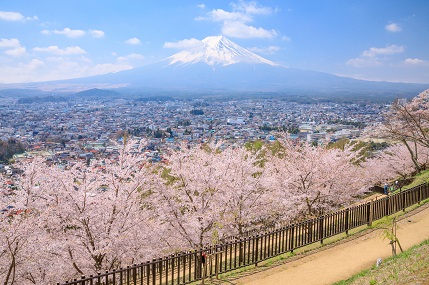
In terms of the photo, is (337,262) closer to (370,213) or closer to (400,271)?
(400,271)

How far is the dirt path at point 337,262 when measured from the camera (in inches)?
275

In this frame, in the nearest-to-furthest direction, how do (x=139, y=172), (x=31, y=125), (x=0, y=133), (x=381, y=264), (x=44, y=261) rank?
1. (x=381, y=264)
2. (x=44, y=261)
3. (x=139, y=172)
4. (x=0, y=133)
5. (x=31, y=125)

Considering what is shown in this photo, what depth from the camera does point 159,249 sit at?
10766mm

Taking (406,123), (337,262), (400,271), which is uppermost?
(406,123)

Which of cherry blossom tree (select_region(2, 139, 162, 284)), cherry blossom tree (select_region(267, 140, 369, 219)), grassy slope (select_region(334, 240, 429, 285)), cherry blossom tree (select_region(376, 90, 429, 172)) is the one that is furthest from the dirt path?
cherry blossom tree (select_region(376, 90, 429, 172))

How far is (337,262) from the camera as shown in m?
7.73

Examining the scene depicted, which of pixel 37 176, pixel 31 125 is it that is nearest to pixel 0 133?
pixel 31 125

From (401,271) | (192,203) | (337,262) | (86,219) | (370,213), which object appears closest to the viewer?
(401,271)

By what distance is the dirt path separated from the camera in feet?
22.9

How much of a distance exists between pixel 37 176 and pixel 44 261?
259cm

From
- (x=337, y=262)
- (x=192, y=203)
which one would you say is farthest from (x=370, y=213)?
(x=192, y=203)

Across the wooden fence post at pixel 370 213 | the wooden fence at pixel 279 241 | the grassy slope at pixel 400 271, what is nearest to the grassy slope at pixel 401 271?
the grassy slope at pixel 400 271

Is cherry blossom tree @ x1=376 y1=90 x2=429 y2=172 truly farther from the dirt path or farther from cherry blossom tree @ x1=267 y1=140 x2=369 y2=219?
the dirt path

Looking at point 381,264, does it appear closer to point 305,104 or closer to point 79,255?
point 79,255
